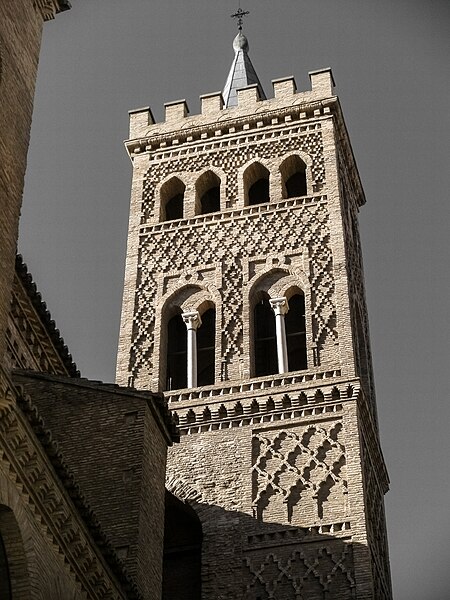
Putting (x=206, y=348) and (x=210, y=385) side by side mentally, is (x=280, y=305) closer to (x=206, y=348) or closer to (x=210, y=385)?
(x=206, y=348)

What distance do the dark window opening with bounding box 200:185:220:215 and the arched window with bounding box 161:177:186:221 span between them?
13.8 inches

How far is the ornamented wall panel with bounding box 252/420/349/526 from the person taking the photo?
1591 centimetres

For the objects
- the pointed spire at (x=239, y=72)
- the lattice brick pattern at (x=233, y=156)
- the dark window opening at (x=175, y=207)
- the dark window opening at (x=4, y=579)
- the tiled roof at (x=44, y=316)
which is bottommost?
the dark window opening at (x=4, y=579)

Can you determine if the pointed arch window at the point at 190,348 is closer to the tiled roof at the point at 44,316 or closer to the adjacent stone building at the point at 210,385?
the adjacent stone building at the point at 210,385

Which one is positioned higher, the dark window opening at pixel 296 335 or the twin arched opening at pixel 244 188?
the twin arched opening at pixel 244 188

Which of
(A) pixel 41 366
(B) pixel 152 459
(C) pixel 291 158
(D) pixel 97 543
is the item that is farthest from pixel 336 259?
(D) pixel 97 543

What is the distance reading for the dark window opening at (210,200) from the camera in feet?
68.4

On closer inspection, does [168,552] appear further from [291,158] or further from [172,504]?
[291,158]

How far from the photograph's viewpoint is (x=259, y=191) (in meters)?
21.0

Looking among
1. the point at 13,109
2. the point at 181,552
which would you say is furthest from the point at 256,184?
the point at 13,109

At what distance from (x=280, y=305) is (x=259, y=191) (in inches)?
117

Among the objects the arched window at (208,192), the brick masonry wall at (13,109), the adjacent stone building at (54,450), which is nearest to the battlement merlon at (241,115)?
the arched window at (208,192)

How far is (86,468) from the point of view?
1213 cm

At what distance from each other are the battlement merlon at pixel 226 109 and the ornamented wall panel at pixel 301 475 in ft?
20.7
